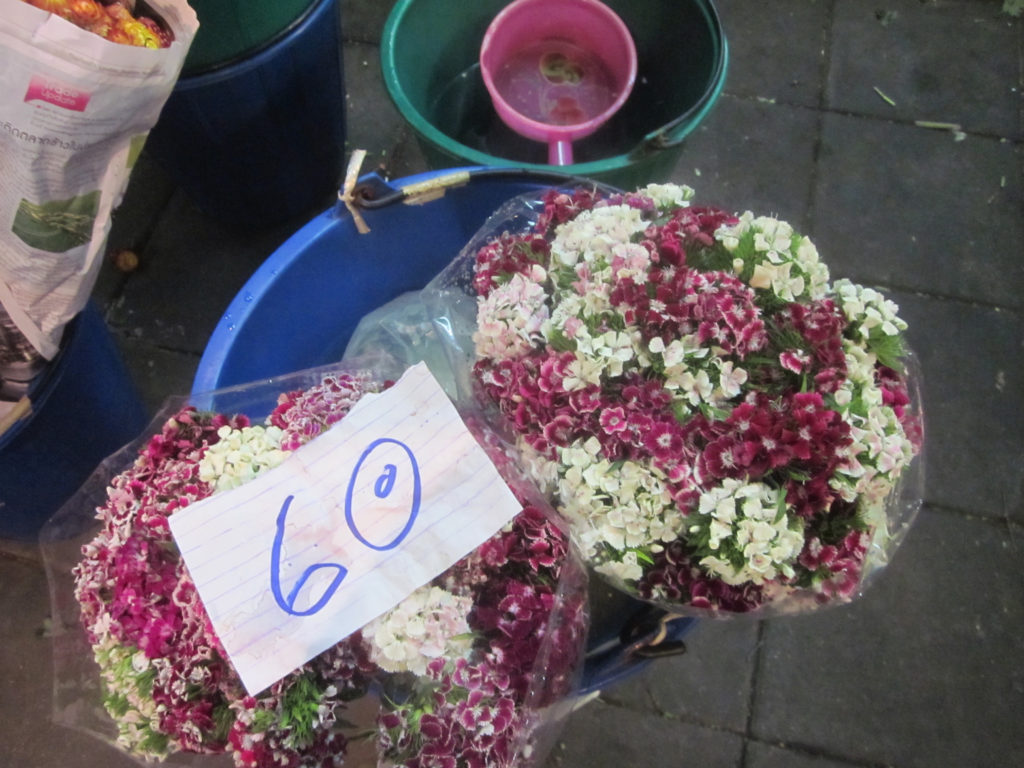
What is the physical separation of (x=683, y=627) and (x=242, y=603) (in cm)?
46

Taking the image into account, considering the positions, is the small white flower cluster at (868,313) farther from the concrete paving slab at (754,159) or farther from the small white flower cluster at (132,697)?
the concrete paving slab at (754,159)

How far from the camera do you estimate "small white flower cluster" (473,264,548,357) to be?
685 mm

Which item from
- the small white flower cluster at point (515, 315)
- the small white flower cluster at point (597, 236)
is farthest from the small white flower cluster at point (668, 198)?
the small white flower cluster at point (515, 315)

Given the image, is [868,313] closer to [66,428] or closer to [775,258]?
[775,258]

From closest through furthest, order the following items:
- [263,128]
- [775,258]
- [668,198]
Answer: [775,258], [668,198], [263,128]

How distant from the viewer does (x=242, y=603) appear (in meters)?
0.57

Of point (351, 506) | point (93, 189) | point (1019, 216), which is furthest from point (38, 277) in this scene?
point (1019, 216)

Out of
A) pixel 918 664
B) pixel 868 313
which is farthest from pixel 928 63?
pixel 868 313

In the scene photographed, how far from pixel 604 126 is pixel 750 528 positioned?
0.93 m

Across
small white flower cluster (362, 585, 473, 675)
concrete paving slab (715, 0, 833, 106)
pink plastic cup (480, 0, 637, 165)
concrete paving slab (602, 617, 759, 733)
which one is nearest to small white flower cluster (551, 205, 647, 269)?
small white flower cluster (362, 585, 473, 675)

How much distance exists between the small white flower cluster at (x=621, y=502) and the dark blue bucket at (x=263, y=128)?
741mm

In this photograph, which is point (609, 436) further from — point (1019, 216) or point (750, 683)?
point (1019, 216)

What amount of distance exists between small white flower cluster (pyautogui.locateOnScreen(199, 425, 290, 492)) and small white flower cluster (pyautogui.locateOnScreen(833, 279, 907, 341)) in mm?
497

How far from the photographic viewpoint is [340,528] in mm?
602
